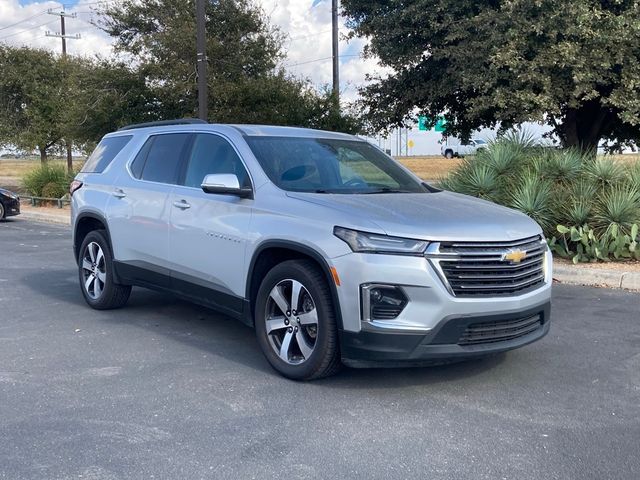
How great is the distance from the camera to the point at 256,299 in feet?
16.9

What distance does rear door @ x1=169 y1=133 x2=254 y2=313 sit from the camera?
5297mm

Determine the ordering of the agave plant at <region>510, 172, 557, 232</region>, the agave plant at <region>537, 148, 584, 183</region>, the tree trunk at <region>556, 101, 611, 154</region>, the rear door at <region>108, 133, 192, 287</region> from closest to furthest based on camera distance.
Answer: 1. the rear door at <region>108, 133, 192, 287</region>
2. the agave plant at <region>510, 172, 557, 232</region>
3. the agave plant at <region>537, 148, 584, 183</region>
4. the tree trunk at <region>556, 101, 611, 154</region>

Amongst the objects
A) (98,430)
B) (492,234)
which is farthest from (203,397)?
(492,234)

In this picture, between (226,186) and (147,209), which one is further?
(147,209)

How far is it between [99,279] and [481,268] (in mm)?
4312

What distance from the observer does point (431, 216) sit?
4.60 metres

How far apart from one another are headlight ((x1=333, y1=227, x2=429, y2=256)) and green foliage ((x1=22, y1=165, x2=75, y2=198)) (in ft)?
63.1

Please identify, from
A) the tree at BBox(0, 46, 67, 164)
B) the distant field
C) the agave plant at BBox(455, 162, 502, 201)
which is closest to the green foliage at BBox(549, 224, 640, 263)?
the agave plant at BBox(455, 162, 502, 201)

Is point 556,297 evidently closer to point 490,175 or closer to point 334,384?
point 490,175

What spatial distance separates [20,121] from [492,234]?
26443 mm

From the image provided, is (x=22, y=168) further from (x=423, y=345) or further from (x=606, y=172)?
(x=423, y=345)

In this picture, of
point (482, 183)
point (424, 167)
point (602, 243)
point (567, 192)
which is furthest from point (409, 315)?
point (424, 167)

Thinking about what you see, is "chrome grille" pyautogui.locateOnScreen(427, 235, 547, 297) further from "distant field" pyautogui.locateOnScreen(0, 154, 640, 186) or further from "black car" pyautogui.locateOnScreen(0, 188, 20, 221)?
"black car" pyautogui.locateOnScreen(0, 188, 20, 221)

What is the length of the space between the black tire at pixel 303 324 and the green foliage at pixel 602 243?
556cm
